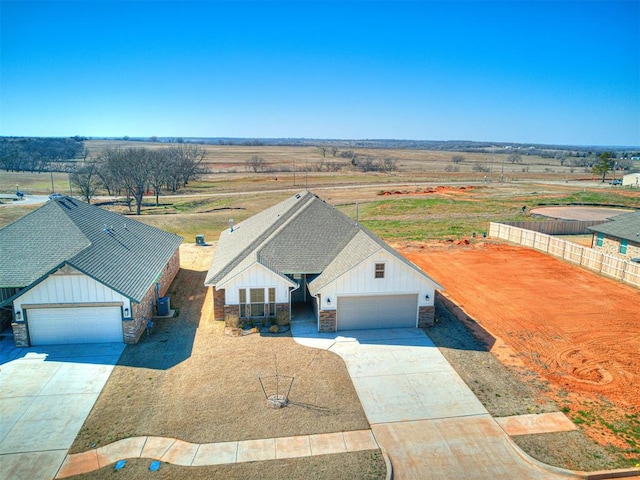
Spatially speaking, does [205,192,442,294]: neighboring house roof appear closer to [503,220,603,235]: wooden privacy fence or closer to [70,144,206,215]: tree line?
[503,220,603,235]: wooden privacy fence

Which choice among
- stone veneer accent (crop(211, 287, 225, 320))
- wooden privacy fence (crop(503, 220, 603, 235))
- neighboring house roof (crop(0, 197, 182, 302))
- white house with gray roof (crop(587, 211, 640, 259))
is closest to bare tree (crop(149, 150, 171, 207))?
neighboring house roof (crop(0, 197, 182, 302))

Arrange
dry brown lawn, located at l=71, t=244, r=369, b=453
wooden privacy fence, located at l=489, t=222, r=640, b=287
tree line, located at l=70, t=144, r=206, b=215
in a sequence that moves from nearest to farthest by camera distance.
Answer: dry brown lawn, located at l=71, t=244, r=369, b=453
wooden privacy fence, located at l=489, t=222, r=640, b=287
tree line, located at l=70, t=144, r=206, b=215

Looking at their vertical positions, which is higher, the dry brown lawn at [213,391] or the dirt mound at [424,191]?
the dirt mound at [424,191]

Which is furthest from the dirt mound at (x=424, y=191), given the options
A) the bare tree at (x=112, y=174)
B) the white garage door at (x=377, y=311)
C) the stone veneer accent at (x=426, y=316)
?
the white garage door at (x=377, y=311)

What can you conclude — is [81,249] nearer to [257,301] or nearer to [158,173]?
[257,301]

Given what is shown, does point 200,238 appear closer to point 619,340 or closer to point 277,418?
point 277,418

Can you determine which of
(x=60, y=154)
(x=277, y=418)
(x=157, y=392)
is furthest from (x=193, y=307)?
(x=60, y=154)

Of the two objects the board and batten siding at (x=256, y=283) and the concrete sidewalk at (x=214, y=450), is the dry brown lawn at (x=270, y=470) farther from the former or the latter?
the board and batten siding at (x=256, y=283)
